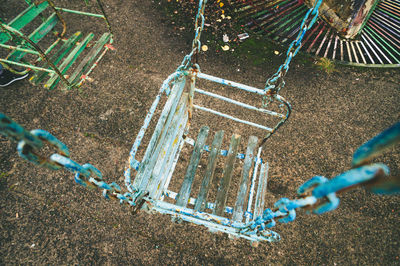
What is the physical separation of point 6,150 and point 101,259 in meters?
2.02

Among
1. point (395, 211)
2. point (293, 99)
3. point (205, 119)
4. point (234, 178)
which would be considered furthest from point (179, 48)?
point (395, 211)

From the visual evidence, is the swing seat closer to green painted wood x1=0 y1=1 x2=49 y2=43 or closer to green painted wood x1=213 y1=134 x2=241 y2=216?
green painted wood x1=213 y1=134 x2=241 y2=216

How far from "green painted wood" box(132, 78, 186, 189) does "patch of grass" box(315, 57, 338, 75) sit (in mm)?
2993

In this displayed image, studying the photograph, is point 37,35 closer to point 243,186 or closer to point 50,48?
point 50,48

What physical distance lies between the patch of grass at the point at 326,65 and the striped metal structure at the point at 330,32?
0.38 ft

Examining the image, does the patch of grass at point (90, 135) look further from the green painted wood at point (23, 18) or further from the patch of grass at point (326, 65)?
the patch of grass at point (326, 65)

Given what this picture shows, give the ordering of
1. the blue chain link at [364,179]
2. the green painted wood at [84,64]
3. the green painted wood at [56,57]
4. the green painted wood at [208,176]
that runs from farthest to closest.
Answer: the green painted wood at [84,64], the green painted wood at [56,57], the green painted wood at [208,176], the blue chain link at [364,179]

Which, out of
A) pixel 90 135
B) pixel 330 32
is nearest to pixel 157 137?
pixel 90 135

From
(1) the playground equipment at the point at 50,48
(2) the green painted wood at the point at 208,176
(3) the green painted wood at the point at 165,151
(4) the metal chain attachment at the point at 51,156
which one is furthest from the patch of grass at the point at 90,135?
(4) the metal chain attachment at the point at 51,156

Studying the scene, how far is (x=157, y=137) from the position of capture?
5.58ft

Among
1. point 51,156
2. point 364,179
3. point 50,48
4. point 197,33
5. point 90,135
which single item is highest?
point 197,33

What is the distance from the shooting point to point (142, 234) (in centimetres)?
260

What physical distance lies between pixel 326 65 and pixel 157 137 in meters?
3.55

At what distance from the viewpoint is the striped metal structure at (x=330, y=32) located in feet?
13.1
